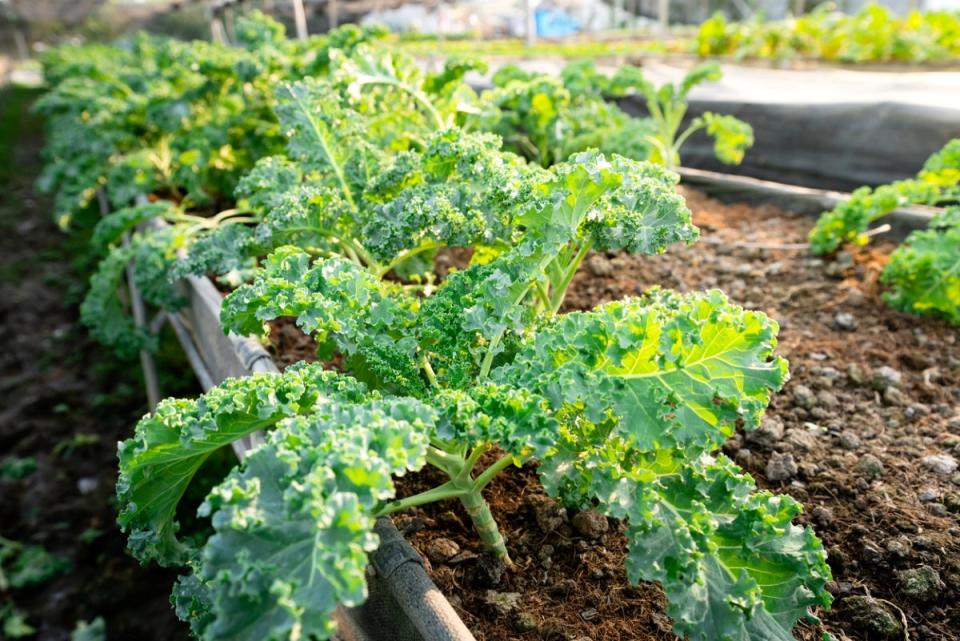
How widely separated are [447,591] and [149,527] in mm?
870

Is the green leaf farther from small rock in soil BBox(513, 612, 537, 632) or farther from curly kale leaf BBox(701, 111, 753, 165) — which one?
curly kale leaf BBox(701, 111, 753, 165)

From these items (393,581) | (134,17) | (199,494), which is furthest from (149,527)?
(134,17)

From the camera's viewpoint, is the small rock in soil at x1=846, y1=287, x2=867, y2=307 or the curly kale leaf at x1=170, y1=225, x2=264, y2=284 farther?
the small rock in soil at x1=846, y1=287, x2=867, y2=307

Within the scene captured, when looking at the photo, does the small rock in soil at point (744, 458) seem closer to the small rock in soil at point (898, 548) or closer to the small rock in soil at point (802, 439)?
the small rock in soil at point (802, 439)

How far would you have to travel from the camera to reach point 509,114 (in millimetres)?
4473

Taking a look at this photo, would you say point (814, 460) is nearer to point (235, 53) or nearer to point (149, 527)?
point (149, 527)

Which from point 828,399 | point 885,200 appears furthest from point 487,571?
point 885,200

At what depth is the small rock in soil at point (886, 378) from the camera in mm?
3188

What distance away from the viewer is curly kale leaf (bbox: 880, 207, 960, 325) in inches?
137

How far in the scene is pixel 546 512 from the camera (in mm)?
2484

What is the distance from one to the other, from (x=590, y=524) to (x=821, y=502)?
82 cm

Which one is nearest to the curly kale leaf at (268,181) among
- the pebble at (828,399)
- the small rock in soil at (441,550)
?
the small rock in soil at (441,550)

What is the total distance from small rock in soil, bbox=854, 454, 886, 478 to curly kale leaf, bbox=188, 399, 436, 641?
1.80 meters

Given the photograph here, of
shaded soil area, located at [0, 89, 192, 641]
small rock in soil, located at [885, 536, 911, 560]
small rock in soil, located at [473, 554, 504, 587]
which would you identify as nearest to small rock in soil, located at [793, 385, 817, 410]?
small rock in soil, located at [885, 536, 911, 560]
